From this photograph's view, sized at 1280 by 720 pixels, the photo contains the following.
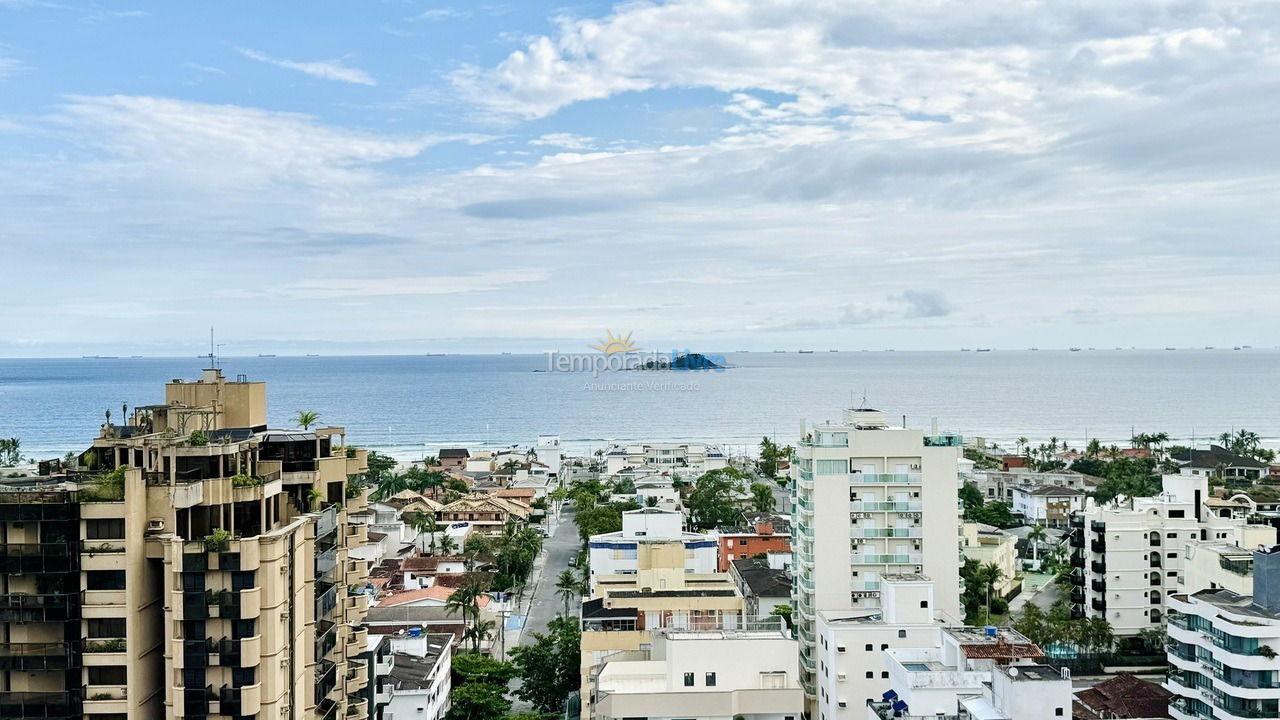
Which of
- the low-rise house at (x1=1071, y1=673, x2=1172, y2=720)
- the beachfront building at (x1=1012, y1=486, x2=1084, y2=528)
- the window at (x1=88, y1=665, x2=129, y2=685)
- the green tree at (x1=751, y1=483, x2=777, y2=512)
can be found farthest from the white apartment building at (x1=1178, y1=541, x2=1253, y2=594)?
the green tree at (x1=751, y1=483, x2=777, y2=512)

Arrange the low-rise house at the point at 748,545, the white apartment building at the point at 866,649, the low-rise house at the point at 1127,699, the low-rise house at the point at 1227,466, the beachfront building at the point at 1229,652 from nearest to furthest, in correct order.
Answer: the beachfront building at the point at 1229,652 < the white apartment building at the point at 866,649 < the low-rise house at the point at 1127,699 < the low-rise house at the point at 748,545 < the low-rise house at the point at 1227,466

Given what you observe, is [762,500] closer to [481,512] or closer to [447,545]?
[481,512]

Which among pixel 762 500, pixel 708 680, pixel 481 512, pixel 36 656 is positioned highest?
pixel 36 656

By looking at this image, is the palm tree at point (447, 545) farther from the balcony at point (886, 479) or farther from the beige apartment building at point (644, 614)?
the balcony at point (886, 479)

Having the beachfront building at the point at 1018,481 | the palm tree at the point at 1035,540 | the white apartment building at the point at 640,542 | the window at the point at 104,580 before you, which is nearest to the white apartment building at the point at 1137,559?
the white apartment building at the point at 640,542

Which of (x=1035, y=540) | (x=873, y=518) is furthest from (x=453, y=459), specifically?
(x=873, y=518)

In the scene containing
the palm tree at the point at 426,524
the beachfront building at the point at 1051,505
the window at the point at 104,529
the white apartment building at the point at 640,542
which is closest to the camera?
the window at the point at 104,529
